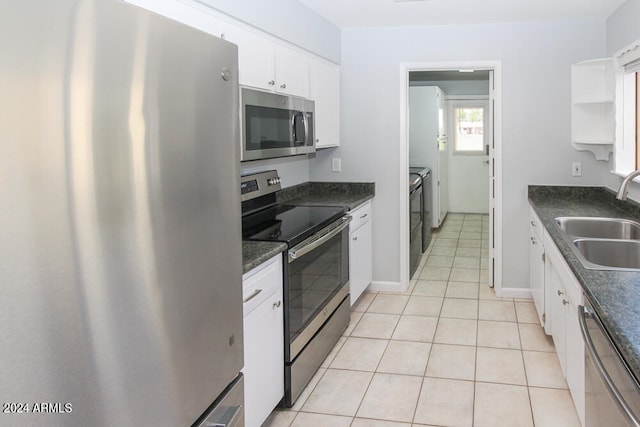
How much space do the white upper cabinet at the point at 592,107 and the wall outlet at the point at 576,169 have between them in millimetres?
155

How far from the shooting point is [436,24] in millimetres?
4508

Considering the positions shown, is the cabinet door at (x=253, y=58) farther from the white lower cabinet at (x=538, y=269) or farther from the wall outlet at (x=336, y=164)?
the white lower cabinet at (x=538, y=269)

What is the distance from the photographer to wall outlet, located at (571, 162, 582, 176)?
14.4ft

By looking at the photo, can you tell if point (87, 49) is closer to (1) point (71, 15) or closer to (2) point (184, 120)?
(1) point (71, 15)

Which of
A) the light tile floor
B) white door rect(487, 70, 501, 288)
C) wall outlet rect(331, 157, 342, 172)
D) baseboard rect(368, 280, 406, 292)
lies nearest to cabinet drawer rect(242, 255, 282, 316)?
the light tile floor

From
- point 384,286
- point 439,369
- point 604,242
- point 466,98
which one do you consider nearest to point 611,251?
point 604,242

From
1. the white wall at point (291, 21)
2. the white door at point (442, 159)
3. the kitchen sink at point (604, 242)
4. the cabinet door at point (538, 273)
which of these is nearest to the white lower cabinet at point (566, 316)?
the kitchen sink at point (604, 242)

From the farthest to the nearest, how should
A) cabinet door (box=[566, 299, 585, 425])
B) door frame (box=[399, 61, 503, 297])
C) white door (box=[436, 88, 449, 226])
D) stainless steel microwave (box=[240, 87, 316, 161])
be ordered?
white door (box=[436, 88, 449, 226]), door frame (box=[399, 61, 503, 297]), stainless steel microwave (box=[240, 87, 316, 161]), cabinet door (box=[566, 299, 585, 425])

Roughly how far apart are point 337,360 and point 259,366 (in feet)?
3.70

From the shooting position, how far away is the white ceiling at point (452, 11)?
380 cm

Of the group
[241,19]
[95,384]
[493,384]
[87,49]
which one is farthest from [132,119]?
→ [493,384]

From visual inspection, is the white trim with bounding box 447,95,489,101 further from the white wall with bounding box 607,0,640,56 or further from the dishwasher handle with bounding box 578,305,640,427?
the dishwasher handle with bounding box 578,305,640,427

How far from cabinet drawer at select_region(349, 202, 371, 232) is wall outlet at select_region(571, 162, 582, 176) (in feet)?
5.35

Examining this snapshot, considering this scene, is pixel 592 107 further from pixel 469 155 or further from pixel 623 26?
pixel 469 155
